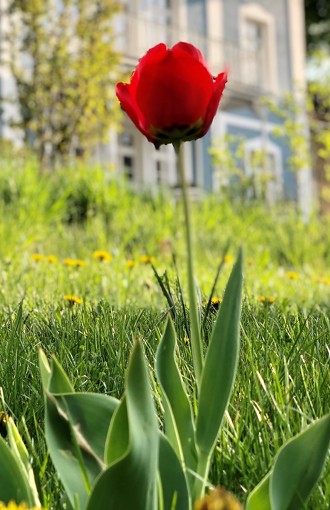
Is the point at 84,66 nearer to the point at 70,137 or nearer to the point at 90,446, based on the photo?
the point at 70,137

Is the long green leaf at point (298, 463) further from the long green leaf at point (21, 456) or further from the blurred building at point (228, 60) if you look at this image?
the blurred building at point (228, 60)

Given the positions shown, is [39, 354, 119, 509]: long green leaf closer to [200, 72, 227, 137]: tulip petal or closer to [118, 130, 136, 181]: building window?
[200, 72, 227, 137]: tulip petal

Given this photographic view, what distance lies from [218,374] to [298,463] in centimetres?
16

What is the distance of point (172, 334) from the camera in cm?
114

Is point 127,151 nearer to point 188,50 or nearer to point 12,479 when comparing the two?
point 188,50

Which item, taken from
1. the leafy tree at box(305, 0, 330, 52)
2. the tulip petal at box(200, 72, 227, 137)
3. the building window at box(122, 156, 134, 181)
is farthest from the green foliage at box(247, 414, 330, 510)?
the leafy tree at box(305, 0, 330, 52)

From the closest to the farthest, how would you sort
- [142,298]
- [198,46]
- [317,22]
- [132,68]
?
1. [142,298]
2. [132,68]
3. [198,46]
4. [317,22]

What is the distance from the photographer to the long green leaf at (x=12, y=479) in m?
1.04

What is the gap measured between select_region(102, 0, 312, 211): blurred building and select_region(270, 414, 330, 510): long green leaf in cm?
1271

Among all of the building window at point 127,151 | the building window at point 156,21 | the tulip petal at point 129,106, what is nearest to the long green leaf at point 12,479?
the tulip petal at point 129,106

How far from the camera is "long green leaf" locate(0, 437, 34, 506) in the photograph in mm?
1036

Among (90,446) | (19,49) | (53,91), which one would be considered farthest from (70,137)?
(90,446)

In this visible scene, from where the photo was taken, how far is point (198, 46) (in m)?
14.9

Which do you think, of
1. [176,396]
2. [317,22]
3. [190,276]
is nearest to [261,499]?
[176,396]
